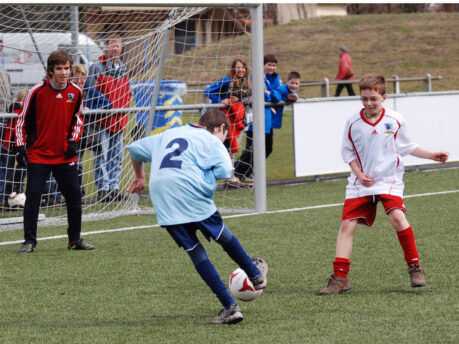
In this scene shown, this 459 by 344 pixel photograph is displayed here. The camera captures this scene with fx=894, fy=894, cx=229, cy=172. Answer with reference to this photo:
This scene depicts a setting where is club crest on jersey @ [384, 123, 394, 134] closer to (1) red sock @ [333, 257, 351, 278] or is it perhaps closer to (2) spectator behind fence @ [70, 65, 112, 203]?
(1) red sock @ [333, 257, 351, 278]

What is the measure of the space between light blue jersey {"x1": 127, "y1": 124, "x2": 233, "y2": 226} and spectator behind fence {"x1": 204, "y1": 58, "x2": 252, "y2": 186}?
18.5ft

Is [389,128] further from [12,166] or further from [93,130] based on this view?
[12,166]

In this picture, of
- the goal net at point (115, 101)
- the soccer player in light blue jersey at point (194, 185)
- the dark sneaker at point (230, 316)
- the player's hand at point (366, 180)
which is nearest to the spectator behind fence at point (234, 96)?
the goal net at point (115, 101)

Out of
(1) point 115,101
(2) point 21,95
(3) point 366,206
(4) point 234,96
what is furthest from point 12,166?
(3) point 366,206

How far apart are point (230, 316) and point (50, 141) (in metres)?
3.22

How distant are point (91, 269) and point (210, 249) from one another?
1.18 metres

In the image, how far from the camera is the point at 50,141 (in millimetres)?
7762

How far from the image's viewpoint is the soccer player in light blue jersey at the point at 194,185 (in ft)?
16.9

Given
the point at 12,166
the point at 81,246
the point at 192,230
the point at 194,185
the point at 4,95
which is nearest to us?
the point at 194,185

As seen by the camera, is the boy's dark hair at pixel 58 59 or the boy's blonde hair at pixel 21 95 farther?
the boy's blonde hair at pixel 21 95

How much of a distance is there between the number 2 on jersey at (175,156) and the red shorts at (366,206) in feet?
4.85

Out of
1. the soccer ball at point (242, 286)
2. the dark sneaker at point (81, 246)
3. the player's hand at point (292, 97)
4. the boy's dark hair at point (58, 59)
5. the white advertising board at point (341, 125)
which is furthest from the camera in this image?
the white advertising board at point (341, 125)

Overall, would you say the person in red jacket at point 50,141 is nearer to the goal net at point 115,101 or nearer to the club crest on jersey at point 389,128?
the goal net at point 115,101

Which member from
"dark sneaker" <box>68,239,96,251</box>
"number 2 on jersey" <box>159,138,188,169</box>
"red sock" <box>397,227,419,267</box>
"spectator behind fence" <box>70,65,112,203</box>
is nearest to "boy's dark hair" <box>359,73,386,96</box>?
"red sock" <box>397,227,419,267</box>
